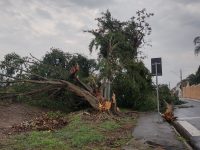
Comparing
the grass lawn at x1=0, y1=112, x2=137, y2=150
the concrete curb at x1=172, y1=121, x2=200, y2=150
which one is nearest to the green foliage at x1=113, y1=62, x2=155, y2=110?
the concrete curb at x1=172, y1=121, x2=200, y2=150

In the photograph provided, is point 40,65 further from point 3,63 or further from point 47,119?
point 47,119

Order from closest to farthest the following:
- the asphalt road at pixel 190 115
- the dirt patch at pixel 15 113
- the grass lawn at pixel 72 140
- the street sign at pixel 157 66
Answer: the grass lawn at pixel 72 140
the dirt patch at pixel 15 113
the asphalt road at pixel 190 115
the street sign at pixel 157 66

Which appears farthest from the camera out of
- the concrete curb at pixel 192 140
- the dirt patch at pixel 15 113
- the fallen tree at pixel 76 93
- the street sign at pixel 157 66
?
the street sign at pixel 157 66

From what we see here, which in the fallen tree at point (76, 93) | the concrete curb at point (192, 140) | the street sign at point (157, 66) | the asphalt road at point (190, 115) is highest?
the street sign at point (157, 66)

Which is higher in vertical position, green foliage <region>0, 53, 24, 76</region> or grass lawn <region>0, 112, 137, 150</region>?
green foliage <region>0, 53, 24, 76</region>

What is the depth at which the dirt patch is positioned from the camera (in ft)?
50.7

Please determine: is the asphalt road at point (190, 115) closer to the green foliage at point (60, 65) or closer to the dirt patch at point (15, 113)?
the green foliage at point (60, 65)

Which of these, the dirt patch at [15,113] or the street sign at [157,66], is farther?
the street sign at [157,66]

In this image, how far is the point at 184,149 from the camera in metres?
9.85

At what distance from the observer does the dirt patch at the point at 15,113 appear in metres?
15.4

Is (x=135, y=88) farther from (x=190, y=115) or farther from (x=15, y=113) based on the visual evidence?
(x=15, y=113)

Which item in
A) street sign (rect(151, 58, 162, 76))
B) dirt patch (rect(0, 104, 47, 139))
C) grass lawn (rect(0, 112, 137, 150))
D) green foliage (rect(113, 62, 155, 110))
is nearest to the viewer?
grass lawn (rect(0, 112, 137, 150))

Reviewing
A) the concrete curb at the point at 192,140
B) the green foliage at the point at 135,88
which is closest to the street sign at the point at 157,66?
the green foliage at the point at 135,88

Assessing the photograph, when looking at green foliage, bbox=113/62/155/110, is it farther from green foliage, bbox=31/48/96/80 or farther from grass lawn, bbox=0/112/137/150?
grass lawn, bbox=0/112/137/150
